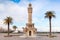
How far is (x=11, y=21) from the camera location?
2355 inches

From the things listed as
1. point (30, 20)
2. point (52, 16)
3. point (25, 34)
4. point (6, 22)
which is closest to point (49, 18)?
point (52, 16)

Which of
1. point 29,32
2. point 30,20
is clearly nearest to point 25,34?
point 29,32

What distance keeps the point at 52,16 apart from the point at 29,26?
8.09 m

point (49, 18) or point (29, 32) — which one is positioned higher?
point (49, 18)

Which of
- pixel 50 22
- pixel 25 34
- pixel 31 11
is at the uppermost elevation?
pixel 31 11

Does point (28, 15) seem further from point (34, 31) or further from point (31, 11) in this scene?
point (34, 31)

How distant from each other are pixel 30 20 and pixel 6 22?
8334mm

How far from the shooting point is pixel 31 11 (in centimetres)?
5816

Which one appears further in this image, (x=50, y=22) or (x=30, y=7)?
(x=30, y=7)

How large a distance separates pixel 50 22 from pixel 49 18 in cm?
208

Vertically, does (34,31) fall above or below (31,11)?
below

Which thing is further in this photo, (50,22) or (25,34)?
(25,34)

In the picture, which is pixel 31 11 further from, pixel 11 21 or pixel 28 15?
pixel 11 21

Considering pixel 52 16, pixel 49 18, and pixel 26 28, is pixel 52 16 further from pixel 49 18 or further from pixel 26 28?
pixel 26 28
